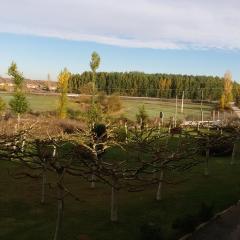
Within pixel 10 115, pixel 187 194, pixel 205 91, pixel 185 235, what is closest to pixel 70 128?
pixel 10 115

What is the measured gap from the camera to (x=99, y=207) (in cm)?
2588

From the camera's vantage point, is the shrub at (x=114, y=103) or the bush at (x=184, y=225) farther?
the shrub at (x=114, y=103)

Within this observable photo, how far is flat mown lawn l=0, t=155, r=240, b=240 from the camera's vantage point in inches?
836

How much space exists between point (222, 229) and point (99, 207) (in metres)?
6.87

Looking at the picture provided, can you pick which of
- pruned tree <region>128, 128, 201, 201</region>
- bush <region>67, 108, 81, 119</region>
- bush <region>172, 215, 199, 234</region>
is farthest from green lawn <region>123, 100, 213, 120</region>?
bush <region>172, 215, 199, 234</region>

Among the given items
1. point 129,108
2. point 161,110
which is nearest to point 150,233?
point 129,108

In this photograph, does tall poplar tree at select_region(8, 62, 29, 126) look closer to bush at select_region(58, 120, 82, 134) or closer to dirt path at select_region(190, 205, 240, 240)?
bush at select_region(58, 120, 82, 134)

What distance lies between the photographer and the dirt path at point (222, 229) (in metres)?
21.1

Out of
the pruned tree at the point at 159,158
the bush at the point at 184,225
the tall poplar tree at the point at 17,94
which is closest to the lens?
the pruned tree at the point at 159,158

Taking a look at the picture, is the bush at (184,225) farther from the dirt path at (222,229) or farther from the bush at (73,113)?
the bush at (73,113)

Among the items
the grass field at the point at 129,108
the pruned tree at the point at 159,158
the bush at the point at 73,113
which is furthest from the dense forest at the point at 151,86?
the pruned tree at the point at 159,158

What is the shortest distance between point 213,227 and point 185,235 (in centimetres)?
230

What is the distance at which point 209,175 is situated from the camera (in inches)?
1406

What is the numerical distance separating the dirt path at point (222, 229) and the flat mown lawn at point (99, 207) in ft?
4.04
